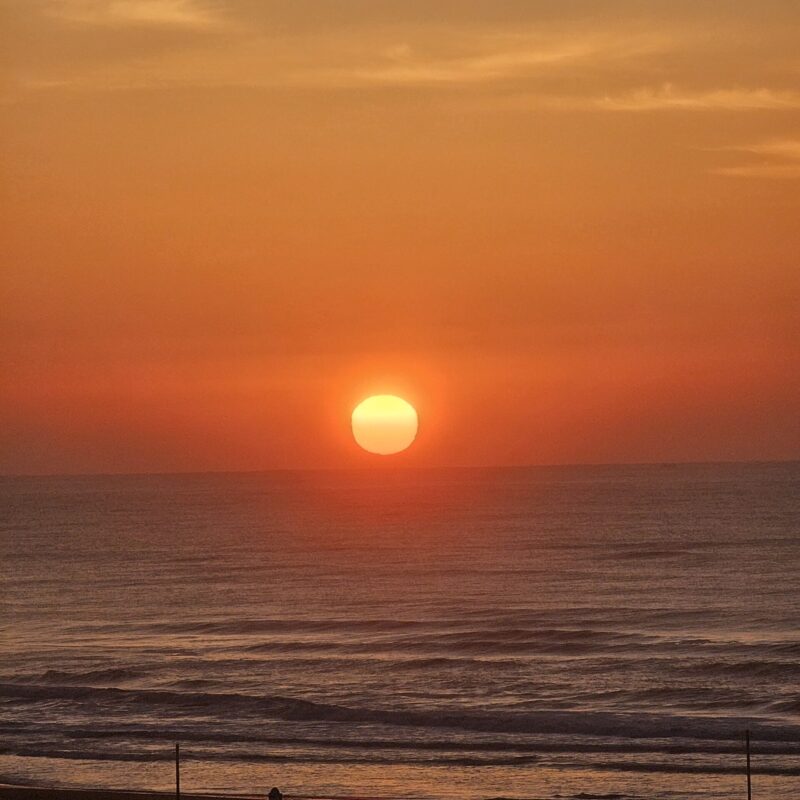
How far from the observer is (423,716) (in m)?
37.7

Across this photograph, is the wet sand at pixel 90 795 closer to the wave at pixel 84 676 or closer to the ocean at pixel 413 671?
the ocean at pixel 413 671

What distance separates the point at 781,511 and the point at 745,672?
112 meters

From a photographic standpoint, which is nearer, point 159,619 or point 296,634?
point 296,634

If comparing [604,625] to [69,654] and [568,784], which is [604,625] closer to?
[69,654]

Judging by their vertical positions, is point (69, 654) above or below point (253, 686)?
above

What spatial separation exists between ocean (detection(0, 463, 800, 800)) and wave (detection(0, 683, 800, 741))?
126 millimetres

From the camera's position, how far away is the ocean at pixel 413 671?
99.5 ft

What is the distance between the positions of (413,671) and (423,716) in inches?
340

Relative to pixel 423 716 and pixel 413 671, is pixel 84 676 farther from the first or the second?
pixel 423 716

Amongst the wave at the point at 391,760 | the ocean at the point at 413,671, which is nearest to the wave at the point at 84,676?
the ocean at the point at 413,671

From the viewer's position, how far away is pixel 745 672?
147ft

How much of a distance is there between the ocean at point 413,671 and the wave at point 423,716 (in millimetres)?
126

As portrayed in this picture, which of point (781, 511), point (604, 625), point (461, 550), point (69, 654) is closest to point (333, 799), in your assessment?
point (69, 654)

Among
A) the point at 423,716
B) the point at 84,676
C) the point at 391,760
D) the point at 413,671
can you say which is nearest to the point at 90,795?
the point at 391,760
